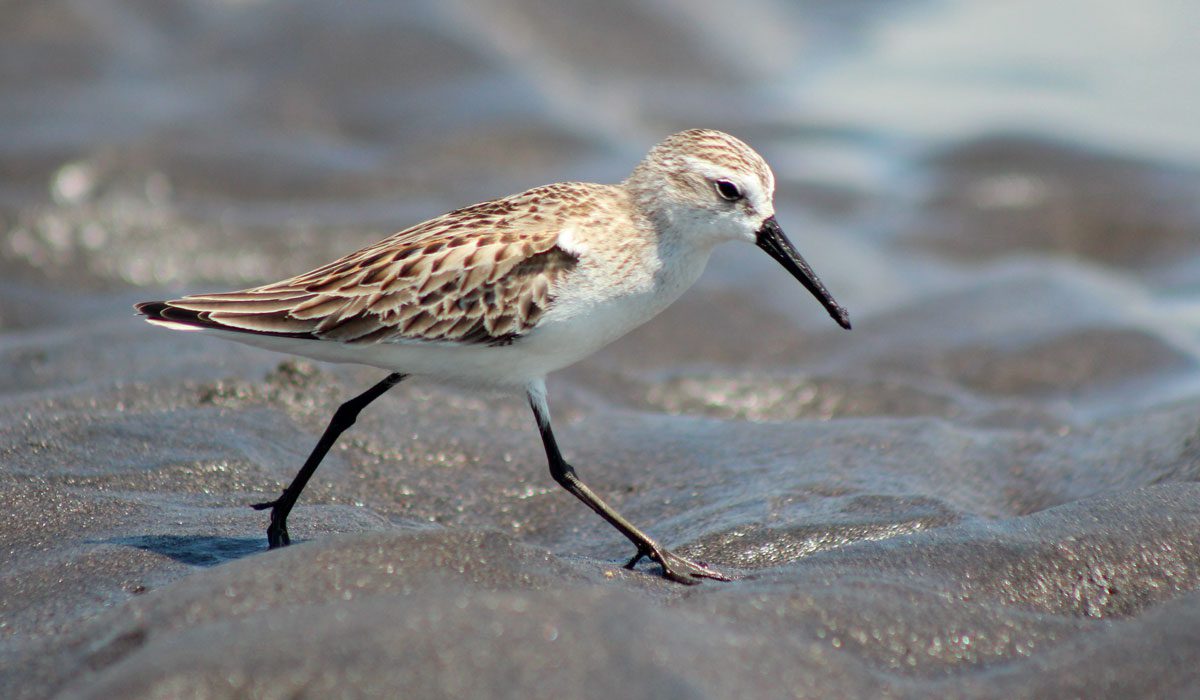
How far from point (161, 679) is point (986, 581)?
3110 millimetres

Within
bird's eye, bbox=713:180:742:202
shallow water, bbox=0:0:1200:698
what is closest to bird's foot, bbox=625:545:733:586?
shallow water, bbox=0:0:1200:698

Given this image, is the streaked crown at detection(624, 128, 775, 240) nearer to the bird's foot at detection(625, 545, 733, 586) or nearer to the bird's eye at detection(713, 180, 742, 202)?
the bird's eye at detection(713, 180, 742, 202)

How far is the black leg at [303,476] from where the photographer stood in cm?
565

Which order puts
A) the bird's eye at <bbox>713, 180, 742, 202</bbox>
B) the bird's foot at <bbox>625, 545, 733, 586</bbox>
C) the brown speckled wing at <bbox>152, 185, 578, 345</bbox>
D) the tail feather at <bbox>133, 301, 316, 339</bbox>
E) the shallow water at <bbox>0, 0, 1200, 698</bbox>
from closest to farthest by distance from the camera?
the shallow water at <bbox>0, 0, 1200, 698</bbox>, the bird's foot at <bbox>625, 545, 733, 586</bbox>, the tail feather at <bbox>133, 301, 316, 339</bbox>, the brown speckled wing at <bbox>152, 185, 578, 345</bbox>, the bird's eye at <bbox>713, 180, 742, 202</bbox>

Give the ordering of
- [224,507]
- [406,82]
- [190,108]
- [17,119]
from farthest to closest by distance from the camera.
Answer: [406,82] → [190,108] → [17,119] → [224,507]

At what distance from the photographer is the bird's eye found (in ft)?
20.3

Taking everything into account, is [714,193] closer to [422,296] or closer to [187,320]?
[422,296]

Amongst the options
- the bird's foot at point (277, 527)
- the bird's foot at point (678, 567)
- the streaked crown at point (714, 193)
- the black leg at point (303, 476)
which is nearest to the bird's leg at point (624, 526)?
the bird's foot at point (678, 567)

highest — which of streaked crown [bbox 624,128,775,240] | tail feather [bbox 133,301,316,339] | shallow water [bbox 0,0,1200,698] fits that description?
streaked crown [bbox 624,128,775,240]

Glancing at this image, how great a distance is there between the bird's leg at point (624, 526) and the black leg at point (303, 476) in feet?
2.19

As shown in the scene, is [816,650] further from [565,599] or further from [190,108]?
[190,108]

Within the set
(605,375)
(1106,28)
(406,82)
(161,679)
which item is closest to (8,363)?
(605,375)

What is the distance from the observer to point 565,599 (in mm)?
4145

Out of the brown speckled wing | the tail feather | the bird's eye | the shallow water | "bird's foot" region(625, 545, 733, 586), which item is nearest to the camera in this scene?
the shallow water
